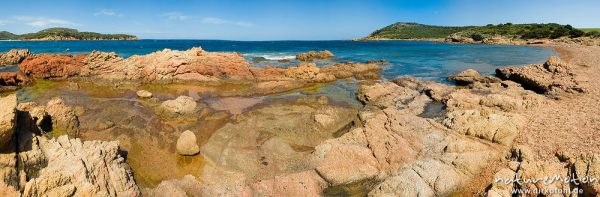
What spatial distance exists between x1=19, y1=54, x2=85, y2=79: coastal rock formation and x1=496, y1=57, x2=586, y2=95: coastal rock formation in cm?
4457

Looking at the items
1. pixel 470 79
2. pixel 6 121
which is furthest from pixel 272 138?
pixel 470 79

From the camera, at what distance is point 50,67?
36.2 metres

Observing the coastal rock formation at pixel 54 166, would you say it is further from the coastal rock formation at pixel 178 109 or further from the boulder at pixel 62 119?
the coastal rock formation at pixel 178 109

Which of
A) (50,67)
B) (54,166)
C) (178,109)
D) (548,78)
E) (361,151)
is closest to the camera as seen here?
(54,166)

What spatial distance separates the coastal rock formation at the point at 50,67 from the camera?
35594 mm

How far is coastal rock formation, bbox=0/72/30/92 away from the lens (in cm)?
3034

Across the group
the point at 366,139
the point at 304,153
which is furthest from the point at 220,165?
the point at 366,139

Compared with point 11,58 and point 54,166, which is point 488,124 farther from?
point 11,58

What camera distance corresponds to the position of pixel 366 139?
15.6 m

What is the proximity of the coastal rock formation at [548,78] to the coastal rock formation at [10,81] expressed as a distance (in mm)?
44870

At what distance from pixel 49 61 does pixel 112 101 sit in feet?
61.7

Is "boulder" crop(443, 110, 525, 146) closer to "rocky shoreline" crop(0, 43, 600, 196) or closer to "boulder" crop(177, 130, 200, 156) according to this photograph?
"rocky shoreline" crop(0, 43, 600, 196)

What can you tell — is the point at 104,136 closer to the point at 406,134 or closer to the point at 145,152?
the point at 145,152

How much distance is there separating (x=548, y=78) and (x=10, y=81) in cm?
4778
